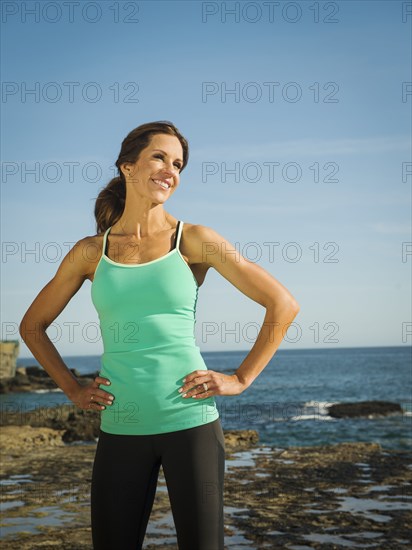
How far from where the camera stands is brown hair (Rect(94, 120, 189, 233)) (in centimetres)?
298

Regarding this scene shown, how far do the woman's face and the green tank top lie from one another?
35 centimetres

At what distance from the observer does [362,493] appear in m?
9.53

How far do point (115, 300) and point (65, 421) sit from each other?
17963 millimetres

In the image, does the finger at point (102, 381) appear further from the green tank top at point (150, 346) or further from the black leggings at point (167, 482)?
the black leggings at point (167, 482)

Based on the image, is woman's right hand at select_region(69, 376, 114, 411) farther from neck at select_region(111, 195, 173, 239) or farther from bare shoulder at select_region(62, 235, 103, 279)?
neck at select_region(111, 195, 173, 239)

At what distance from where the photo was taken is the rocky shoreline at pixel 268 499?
6934mm

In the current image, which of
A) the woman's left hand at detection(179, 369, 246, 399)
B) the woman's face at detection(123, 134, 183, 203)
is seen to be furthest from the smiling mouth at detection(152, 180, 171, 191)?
the woman's left hand at detection(179, 369, 246, 399)

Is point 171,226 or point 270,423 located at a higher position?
point 171,226

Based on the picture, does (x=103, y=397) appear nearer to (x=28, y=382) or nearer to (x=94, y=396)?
(x=94, y=396)

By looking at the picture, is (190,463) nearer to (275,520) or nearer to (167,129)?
(167,129)

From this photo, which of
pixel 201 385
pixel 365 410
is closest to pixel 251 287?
pixel 201 385

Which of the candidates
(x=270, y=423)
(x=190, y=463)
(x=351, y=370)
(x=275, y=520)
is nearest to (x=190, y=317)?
(x=190, y=463)

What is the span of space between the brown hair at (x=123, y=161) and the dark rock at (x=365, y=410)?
30346 millimetres

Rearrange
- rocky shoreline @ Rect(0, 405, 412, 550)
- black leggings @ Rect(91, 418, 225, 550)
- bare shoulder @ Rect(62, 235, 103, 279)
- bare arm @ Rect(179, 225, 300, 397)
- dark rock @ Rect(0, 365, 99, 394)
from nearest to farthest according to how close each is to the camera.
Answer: black leggings @ Rect(91, 418, 225, 550), bare arm @ Rect(179, 225, 300, 397), bare shoulder @ Rect(62, 235, 103, 279), rocky shoreline @ Rect(0, 405, 412, 550), dark rock @ Rect(0, 365, 99, 394)
